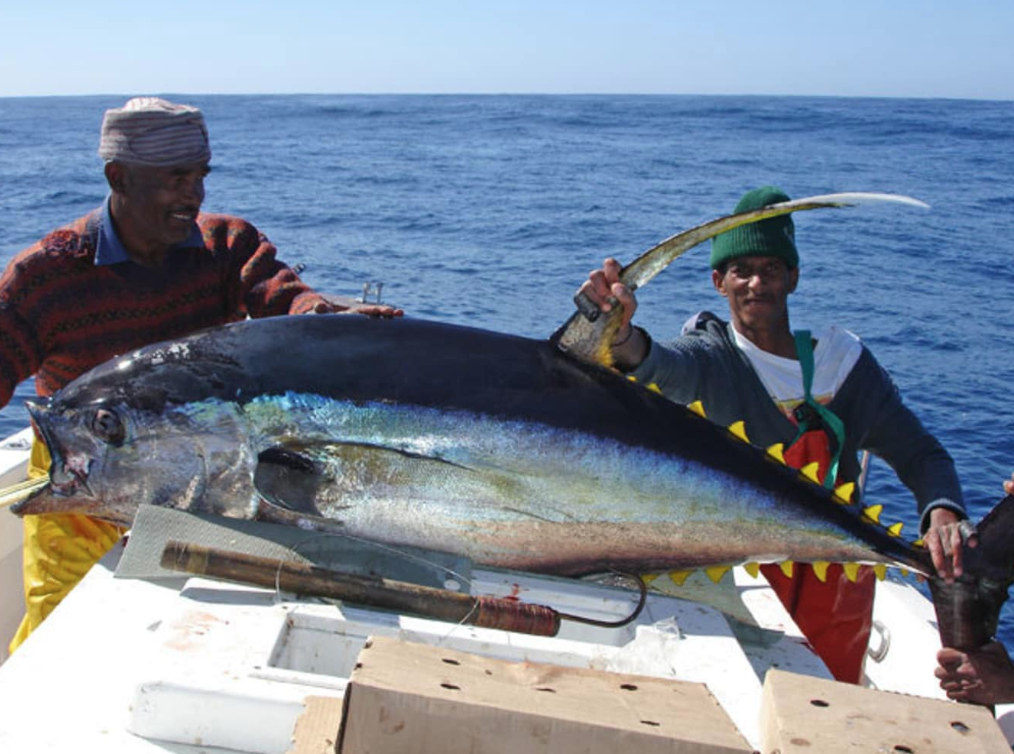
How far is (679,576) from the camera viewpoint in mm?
2400

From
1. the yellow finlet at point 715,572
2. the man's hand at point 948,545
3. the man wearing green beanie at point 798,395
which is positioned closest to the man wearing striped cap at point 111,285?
the man wearing green beanie at point 798,395

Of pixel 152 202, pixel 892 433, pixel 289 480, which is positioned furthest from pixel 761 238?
pixel 152 202

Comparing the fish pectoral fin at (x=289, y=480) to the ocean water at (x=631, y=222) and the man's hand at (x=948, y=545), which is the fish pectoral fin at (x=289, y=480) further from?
the ocean water at (x=631, y=222)

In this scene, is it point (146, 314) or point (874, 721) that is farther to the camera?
point (146, 314)

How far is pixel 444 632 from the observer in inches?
76.7

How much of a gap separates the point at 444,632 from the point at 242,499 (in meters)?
0.58

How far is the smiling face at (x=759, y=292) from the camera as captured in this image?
3.07 metres

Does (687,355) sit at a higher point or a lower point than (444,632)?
higher

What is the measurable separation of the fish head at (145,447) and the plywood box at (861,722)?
3.93ft

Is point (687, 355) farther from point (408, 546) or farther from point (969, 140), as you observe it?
point (969, 140)

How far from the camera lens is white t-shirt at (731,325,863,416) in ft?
10.1

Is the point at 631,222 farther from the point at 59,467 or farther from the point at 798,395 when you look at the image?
the point at 59,467

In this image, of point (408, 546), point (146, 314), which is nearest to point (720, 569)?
point (408, 546)

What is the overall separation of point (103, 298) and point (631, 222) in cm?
1575
